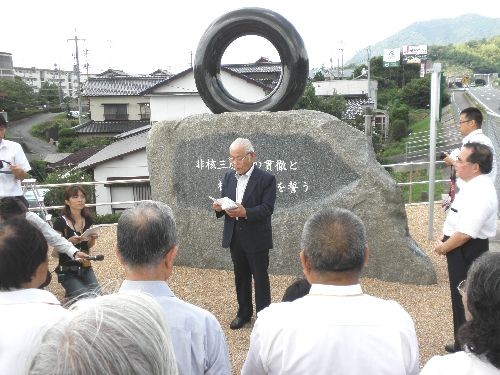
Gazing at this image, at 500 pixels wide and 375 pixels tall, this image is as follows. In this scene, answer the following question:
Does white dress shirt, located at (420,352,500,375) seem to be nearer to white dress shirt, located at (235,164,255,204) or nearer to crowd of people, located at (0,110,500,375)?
crowd of people, located at (0,110,500,375)

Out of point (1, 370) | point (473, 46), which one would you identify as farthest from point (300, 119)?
point (473, 46)

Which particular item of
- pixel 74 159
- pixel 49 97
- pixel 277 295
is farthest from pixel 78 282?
pixel 49 97

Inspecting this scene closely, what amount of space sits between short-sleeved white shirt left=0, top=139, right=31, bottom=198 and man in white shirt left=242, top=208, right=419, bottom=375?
4.28m

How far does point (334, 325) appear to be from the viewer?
1.86 metres

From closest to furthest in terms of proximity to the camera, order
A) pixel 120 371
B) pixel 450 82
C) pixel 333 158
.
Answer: pixel 120 371
pixel 333 158
pixel 450 82

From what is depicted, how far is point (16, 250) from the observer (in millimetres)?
2119

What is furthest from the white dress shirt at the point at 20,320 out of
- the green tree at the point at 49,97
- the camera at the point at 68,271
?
the green tree at the point at 49,97

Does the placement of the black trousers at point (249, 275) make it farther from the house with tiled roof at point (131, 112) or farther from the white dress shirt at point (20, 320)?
the house with tiled roof at point (131, 112)

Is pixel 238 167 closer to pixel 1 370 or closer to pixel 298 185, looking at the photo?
pixel 298 185

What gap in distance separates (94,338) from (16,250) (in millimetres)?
1157

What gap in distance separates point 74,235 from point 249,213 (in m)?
1.70

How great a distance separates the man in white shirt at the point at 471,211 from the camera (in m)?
3.63

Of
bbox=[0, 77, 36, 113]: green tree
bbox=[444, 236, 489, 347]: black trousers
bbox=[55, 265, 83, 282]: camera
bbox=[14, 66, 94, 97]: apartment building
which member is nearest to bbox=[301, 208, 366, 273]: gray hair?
bbox=[444, 236, 489, 347]: black trousers

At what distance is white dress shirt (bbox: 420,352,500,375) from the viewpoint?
1604 millimetres
